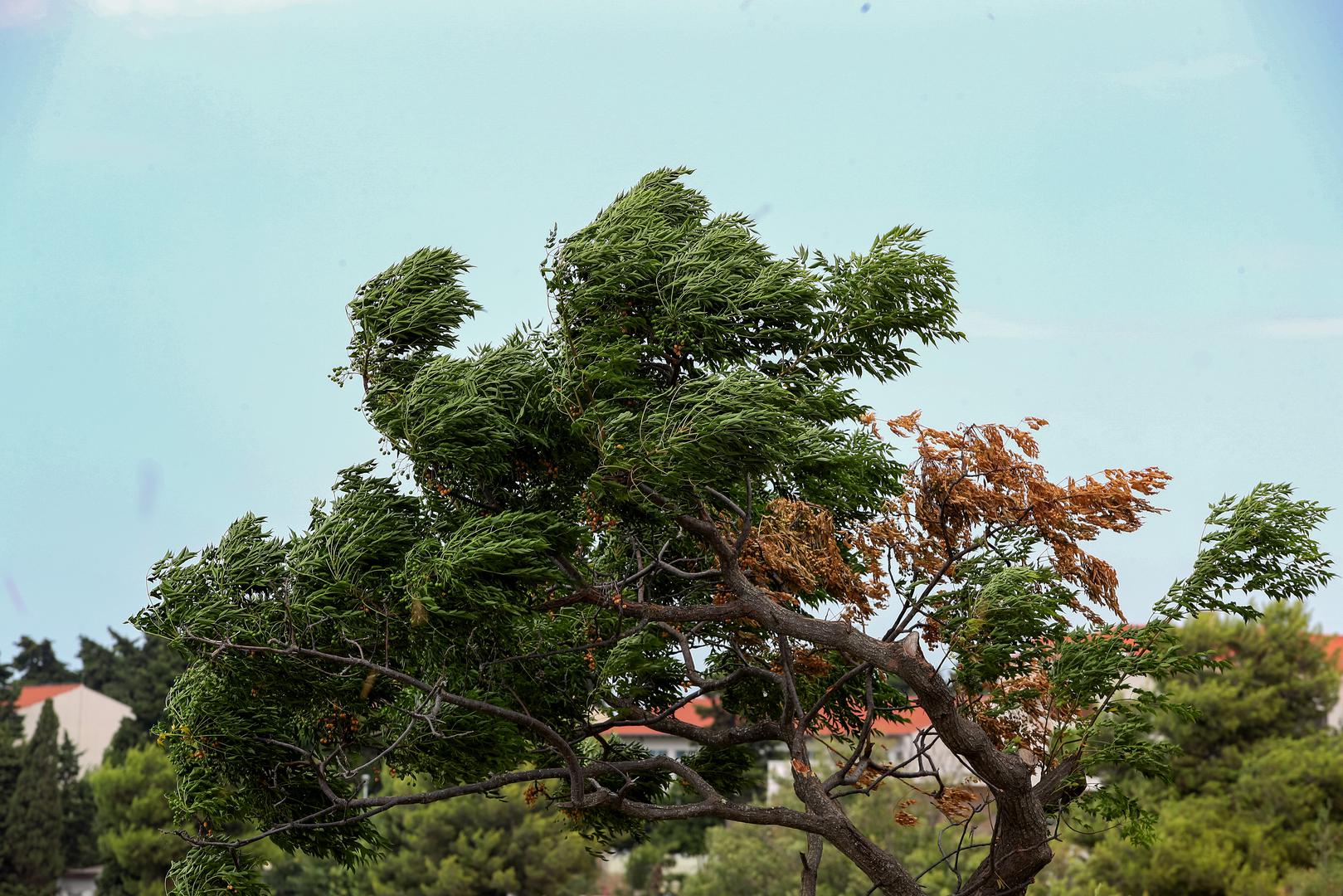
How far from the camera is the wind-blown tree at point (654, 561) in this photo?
9.09m

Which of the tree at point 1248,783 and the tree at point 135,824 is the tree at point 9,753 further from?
the tree at point 1248,783

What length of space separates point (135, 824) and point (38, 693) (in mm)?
19952

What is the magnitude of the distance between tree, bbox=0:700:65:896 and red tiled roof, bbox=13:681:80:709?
11.1m

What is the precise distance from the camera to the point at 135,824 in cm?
3675

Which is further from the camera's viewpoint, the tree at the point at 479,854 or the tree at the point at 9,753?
the tree at the point at 9,753

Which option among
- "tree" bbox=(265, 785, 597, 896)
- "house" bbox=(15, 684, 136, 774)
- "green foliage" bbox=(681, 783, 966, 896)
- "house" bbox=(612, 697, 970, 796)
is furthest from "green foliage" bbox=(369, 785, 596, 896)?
"house" bbox=(15, 684, 136, 774)

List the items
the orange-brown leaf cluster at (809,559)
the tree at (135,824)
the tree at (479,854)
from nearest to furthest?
the orange-brown leaf cluster at (809,559), the tree at (479,854), the tree at (135,824)

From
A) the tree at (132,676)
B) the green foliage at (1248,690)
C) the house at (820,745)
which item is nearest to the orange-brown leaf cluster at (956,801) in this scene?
the house at (820,745)

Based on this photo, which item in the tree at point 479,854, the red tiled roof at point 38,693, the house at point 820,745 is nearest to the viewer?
the house at point 820,745

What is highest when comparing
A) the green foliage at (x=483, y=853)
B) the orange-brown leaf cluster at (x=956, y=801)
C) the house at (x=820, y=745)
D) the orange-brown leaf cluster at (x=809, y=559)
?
the house at (x=820, y=745)

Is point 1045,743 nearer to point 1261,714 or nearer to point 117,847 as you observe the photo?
point 1261,714

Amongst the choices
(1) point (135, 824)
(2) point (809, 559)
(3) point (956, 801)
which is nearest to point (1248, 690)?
(3) point (956, 801)

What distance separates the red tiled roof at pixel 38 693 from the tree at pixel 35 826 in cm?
1107

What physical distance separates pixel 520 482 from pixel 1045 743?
473cm
